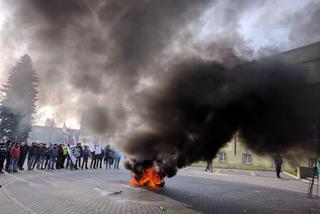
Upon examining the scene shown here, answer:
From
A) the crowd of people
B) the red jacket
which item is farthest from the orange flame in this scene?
the crowd of people

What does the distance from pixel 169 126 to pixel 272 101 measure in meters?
3.97

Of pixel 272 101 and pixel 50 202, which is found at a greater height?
pixel 272 101

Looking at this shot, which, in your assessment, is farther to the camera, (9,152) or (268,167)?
(268,167)

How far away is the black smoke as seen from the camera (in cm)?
955

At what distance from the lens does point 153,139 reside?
1112 centimetres

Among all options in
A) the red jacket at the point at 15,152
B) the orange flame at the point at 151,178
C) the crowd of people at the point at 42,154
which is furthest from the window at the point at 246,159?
the red jacket at the point at 15,152

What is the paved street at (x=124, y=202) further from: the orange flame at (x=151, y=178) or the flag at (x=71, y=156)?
the flag at (x=71, y=156)

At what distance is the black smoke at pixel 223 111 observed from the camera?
9.55 m

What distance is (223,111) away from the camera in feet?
33.3

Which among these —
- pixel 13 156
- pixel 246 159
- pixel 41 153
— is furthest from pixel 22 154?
pixel 246 159

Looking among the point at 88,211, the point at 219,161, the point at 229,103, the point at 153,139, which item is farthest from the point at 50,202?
the point at 219,161

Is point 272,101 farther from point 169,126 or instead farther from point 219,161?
point 219,161

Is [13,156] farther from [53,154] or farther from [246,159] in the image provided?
[246,159]

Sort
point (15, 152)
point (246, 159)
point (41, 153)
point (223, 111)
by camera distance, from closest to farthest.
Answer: point (223, 111) < point (15, 152) < point (41, 153) < point (246, 159)
